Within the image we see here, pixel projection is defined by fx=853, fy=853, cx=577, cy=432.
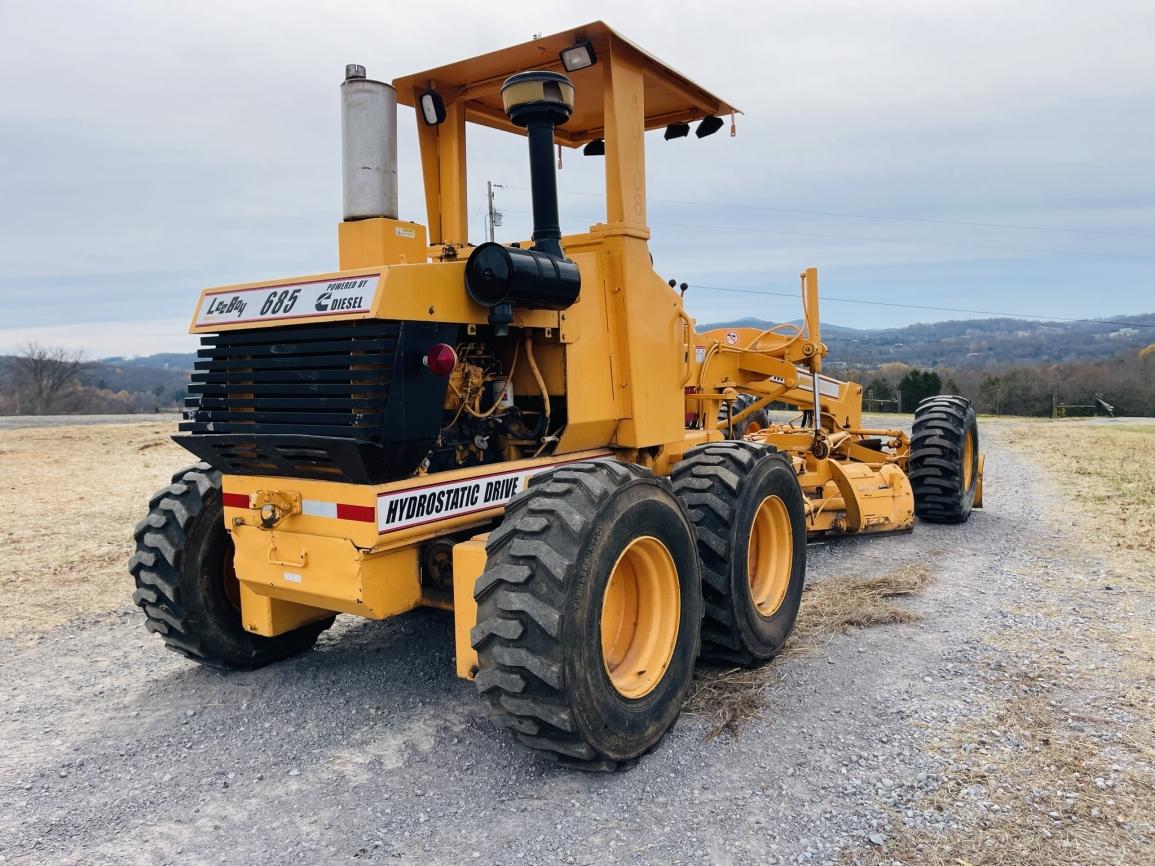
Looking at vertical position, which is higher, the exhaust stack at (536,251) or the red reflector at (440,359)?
the exhaust stack at (536,251)

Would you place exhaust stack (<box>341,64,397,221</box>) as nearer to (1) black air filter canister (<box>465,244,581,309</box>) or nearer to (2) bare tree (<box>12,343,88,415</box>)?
(1) black air filter canister (<box>465,244,581,309</box>)

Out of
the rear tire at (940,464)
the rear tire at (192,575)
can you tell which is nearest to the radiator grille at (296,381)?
the rear tire at (192,575)

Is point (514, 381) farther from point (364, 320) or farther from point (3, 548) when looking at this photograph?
point (3, 548)

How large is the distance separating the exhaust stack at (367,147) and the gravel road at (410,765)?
2629 mm

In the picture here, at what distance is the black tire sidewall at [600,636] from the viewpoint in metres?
3.46

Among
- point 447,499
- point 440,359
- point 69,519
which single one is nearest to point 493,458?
point 447,499

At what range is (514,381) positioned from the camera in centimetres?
457

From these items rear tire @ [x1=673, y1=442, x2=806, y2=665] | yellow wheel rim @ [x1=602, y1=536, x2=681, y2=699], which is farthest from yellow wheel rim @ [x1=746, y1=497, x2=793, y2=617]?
yellow wheel rim @ [x1=602, y1=536, x2=681, y2=699]

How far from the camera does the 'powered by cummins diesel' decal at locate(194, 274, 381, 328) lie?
365cm

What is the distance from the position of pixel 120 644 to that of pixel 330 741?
244cm

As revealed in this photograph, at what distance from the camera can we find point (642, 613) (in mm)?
4188

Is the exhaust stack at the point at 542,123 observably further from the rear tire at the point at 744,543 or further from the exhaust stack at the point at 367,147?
the rear tire at the point at 744,543

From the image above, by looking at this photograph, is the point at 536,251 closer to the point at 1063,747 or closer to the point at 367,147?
the point at 367,147

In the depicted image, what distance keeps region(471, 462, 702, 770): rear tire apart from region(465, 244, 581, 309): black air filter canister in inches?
32.4
